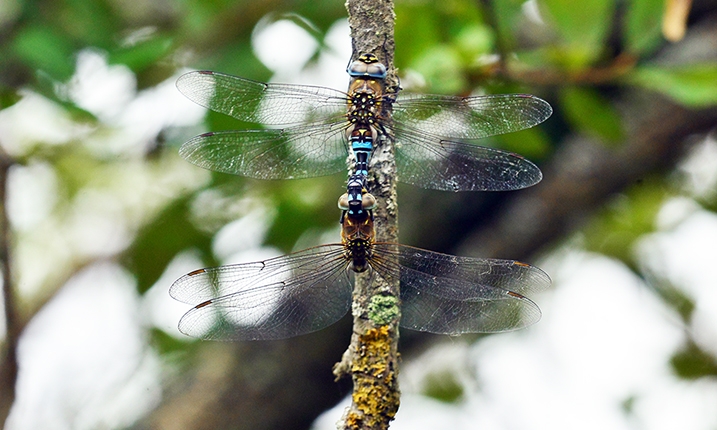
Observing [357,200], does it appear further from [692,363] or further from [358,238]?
[692,363]

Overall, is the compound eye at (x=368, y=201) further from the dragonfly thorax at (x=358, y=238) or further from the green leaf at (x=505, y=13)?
the green leaf at (x=505, y=13)

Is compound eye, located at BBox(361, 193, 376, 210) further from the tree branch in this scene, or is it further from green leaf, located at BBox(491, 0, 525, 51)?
green leaf, located at BBox(491, 0, 525, 51)

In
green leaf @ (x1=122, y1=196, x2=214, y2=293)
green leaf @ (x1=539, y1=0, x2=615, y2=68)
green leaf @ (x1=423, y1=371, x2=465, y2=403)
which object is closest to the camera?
green leaf @ (x1=539, y1=0, x2=615, y2=68)

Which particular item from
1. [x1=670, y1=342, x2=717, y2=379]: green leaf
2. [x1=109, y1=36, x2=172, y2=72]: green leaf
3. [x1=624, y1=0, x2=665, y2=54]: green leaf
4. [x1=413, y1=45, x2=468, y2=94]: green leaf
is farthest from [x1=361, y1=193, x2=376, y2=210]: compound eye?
[x1=670, y1=342, x2=717, y2=379]: green leaf

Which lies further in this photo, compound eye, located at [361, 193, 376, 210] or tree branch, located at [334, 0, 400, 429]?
compound eye, located at [361, 193, 376, 210]

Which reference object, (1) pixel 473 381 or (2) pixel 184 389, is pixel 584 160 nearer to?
(1) pixel 473 381

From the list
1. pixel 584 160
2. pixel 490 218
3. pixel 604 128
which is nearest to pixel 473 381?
pixel 490 218
